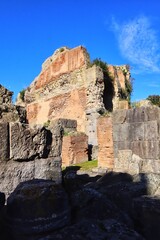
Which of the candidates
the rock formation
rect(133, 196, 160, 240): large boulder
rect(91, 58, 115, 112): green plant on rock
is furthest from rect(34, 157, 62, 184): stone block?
rect(91, 58, 115, 112): green plant on rock

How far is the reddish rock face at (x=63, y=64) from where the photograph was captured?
20016mm

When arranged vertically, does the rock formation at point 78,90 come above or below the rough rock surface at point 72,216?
above

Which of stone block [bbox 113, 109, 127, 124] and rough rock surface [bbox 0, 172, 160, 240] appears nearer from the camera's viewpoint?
rough rock surface [bbox 0, 172, 160, 240]

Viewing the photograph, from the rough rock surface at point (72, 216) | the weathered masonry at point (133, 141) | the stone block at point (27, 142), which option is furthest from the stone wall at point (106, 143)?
the rough rock surface at point (72, 216)

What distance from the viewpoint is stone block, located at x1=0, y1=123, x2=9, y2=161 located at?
3.16 m

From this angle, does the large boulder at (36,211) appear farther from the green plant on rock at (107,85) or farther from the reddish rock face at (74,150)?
the green plant on rock at (107,85)

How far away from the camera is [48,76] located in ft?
76.3

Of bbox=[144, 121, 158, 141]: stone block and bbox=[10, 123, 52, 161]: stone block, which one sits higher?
bbox=[144, 121, 158, 141]: stone block

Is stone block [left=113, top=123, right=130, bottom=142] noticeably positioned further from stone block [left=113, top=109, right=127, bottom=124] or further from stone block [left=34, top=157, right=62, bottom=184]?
stone block [left=34, top=157, right=62, bottom=184]

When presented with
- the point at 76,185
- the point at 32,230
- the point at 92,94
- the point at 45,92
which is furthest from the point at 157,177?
the point at 45,92

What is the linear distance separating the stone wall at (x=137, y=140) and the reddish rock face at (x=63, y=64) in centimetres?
1132

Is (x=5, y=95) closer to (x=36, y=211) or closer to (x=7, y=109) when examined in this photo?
(x=7, y=109)

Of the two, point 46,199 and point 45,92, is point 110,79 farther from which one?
point 46,199

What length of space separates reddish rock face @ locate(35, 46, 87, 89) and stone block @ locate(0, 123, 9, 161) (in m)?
16.9
